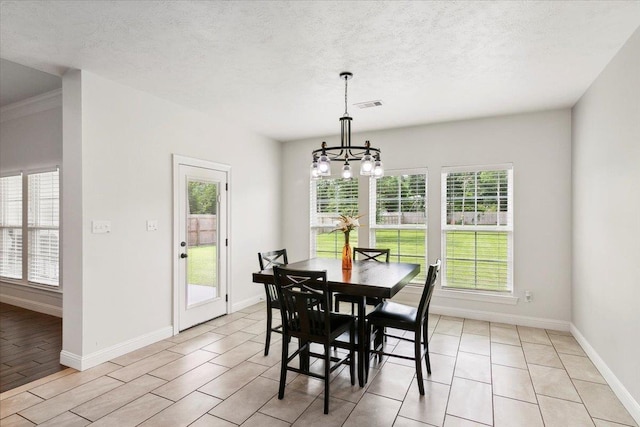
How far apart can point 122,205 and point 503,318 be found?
4728 mm

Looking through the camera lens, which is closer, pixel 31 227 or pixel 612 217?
pixel 612 217

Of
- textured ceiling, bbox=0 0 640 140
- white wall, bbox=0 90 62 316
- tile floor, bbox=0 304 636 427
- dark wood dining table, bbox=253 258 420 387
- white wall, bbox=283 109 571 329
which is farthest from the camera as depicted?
white wall, bbox=0 90 62 316

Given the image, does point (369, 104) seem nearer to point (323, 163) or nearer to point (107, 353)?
point (323, 163)

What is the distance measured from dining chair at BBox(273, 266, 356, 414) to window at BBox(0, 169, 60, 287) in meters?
3.79

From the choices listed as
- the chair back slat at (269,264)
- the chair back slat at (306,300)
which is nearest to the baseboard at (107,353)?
the chair back slat at (269,264)

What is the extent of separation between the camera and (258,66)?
3033 millimetres

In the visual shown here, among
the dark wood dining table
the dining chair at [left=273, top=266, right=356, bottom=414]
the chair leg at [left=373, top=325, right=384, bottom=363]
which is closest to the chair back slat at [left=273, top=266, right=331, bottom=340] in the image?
the dining chair at [left=273, top=266, right=356, bottom=414]

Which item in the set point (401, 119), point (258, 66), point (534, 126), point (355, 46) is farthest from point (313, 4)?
point (534, 126)

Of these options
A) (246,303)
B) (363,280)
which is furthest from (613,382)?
(246,303)

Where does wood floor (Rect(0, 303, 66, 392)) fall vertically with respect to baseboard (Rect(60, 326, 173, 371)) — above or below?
below

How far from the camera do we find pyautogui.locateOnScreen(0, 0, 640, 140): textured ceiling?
2201 millimetres

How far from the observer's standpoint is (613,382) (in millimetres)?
2771

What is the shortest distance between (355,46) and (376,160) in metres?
1.08

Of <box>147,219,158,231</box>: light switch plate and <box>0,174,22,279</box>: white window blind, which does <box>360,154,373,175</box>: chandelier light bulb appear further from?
<box>0,174,22,279</box>: white window blind
